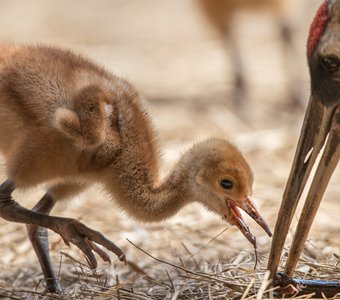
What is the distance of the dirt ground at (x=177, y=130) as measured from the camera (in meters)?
4.15

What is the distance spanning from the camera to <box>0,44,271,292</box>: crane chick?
372 cm

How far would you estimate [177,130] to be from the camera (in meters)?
7.30

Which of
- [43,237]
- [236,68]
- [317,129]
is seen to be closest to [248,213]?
[317,129]

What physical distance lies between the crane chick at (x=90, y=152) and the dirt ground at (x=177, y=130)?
0.72 ft

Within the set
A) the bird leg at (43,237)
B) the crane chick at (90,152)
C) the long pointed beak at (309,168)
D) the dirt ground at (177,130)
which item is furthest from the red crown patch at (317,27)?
the bird leg at (43,237)

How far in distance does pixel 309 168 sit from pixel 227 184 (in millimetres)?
363

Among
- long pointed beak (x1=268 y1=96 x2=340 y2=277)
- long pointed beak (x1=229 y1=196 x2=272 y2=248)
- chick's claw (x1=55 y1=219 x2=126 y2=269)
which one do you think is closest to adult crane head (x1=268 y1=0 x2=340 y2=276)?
long pointed beak (x1=268 y1=96 x2=340 y2=277)

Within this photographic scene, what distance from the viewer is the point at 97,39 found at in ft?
35.0

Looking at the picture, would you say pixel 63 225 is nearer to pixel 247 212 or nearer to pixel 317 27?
pixel 247 212

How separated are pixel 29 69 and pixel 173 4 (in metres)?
8.83

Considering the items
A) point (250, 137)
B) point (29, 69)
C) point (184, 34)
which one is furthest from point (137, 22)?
point (29, 69)

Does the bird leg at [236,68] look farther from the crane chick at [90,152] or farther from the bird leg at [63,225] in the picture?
the bird leg at [63,225]

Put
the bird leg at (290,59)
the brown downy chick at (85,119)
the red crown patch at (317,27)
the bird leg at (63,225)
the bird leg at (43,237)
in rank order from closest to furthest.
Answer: the red crown patch at (317,27), the brown downy chick at (85,119), the bird leg at (63,225), the bird leg at (43,237), the bird leg at (290,59)

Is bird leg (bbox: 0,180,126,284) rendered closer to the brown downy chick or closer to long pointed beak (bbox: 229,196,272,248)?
the brown downy chick
